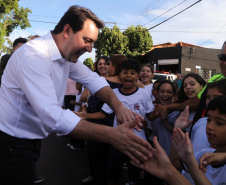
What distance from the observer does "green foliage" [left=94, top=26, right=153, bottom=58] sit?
31.5 m

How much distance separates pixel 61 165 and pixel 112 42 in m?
28.2

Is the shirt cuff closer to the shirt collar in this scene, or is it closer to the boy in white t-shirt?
the shirt collar

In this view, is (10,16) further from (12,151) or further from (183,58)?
(12,151)

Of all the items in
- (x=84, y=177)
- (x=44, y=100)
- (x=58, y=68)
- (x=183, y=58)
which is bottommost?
(x=84, y=177)

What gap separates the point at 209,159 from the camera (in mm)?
1436

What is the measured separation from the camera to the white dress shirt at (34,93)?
4.75 feet

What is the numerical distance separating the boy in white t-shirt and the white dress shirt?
37.7 inches

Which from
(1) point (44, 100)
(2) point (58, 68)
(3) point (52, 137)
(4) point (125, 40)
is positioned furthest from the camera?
(4) point (125, 40)

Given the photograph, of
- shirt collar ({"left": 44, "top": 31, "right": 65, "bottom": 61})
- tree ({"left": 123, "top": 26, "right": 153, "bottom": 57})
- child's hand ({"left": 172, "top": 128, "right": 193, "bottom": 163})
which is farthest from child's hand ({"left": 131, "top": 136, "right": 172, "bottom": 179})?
tree ({"left": 123, "top": 26, "right": 153, "bottom": 57})

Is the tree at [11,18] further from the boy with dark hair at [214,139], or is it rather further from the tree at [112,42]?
the boy with dark hair at [214,139]

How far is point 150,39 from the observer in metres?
33.6

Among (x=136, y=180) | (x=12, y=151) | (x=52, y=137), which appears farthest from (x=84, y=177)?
(x=52, y=137)

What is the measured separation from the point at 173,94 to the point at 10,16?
28.7 metres

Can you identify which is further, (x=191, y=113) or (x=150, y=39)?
(x=150, y=39)
